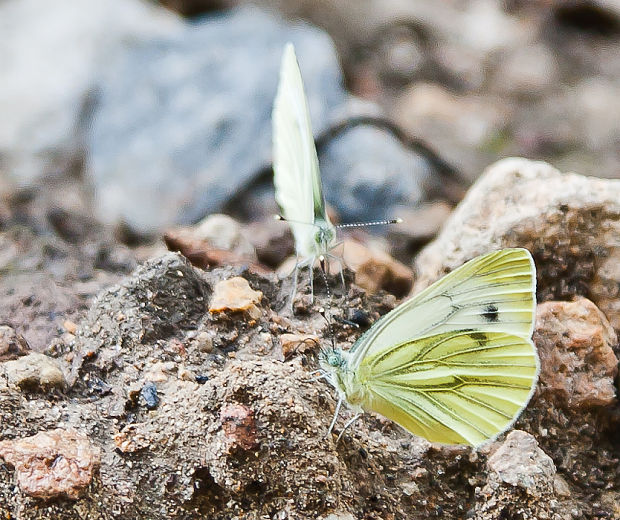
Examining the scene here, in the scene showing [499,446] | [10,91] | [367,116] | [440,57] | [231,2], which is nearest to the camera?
[499,446]

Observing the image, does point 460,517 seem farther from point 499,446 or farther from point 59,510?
point 59,510

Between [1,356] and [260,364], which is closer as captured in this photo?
[260,364]

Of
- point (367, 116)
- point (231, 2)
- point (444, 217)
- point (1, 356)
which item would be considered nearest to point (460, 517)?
point (1, 356)

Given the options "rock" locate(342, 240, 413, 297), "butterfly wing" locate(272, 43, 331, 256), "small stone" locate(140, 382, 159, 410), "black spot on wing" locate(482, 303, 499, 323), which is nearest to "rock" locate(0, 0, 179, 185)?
"butterfly wing" locate(272, 43, 331, 256)

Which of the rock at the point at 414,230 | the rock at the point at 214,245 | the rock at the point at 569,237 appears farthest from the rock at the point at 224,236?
the rock at the point at 414,230

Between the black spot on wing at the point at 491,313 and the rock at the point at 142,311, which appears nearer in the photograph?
the black spot on wing at the point at 491,313

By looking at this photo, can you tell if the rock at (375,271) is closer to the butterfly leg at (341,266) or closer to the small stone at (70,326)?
the butterfly leg at (341,266)

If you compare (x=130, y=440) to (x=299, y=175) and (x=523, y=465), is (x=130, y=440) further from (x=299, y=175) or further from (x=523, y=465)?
(x=299, y=175)
